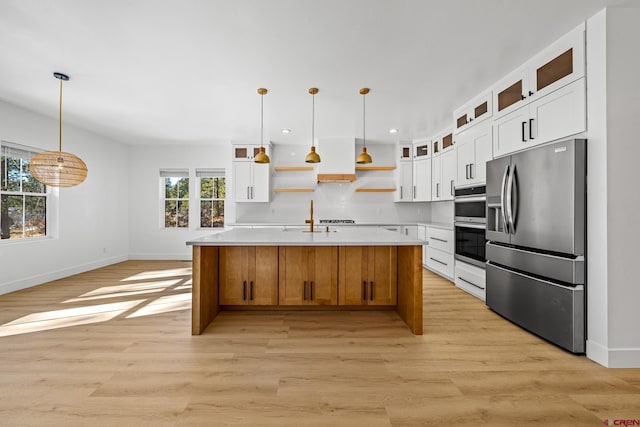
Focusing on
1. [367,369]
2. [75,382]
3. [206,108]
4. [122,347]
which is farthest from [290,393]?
[206,108]

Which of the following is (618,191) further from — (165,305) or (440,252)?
(165,305)

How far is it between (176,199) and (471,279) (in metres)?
5.90

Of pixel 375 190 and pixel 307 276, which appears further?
pixel 375 190

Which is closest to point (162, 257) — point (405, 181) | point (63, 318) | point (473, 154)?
point (63, 318)

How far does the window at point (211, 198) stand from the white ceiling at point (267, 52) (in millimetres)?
2277

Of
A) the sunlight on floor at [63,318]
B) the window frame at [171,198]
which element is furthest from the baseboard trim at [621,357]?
the window frame at [171,198]

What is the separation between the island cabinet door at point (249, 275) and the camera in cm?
318

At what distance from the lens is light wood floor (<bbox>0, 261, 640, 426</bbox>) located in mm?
1651

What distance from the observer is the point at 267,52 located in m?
2.79

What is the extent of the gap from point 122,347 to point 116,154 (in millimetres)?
5125

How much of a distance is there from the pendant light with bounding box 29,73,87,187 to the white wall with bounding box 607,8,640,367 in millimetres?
4849

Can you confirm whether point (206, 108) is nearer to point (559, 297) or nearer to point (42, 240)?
point (42, 240)

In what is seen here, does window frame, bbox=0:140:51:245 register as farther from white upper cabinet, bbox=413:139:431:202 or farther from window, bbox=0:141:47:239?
white upper cabinet, bbox=413:139:431:202

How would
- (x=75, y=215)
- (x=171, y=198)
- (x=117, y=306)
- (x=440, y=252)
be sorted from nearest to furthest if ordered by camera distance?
1. (x=117, y=306)
2. (x=440, y=252)
3. (x=75, y=215)
4. (x=171, y=198)
